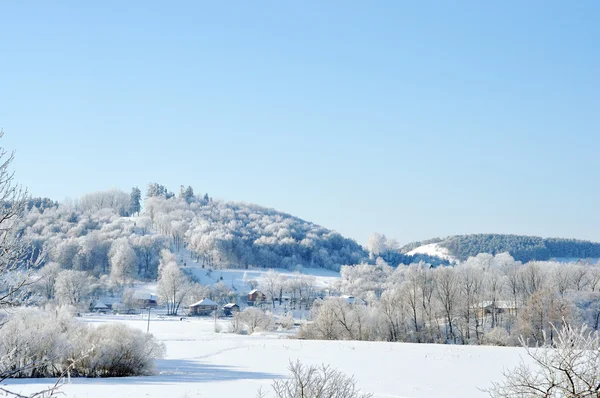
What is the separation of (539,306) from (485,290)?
1544 cm

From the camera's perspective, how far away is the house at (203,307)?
4018 inches

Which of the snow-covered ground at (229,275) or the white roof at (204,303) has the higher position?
the snow-covered ground at (229,275)

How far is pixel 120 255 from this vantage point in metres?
137

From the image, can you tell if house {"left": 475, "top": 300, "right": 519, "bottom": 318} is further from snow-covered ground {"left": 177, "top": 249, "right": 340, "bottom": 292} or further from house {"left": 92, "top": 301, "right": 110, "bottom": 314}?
snow-covered ground {"left": 177, "top": 249, "right": 340, "bottom": 292}

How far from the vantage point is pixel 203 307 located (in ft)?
338

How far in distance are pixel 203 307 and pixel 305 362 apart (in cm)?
6947

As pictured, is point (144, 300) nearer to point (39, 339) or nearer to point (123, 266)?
point (123, 266)

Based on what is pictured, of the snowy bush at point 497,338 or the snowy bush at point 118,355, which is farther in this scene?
the snowy bush at point 497,338

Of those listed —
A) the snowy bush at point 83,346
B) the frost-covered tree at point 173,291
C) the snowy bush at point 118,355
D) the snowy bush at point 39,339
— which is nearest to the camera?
the snowy bush at point 39,339

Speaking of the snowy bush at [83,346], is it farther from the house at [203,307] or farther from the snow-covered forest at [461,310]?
the house at [203,307]

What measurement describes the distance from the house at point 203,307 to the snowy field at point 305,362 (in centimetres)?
4867

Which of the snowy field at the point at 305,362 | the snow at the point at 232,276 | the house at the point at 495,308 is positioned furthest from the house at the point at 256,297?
the snowy field at the point at 305,362

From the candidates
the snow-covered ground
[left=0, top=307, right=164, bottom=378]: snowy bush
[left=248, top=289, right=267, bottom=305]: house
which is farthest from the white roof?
[left=0, top=307, right=164, bottom=378]: snowy bush

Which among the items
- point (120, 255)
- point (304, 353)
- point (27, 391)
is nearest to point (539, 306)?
point (304, 353)
